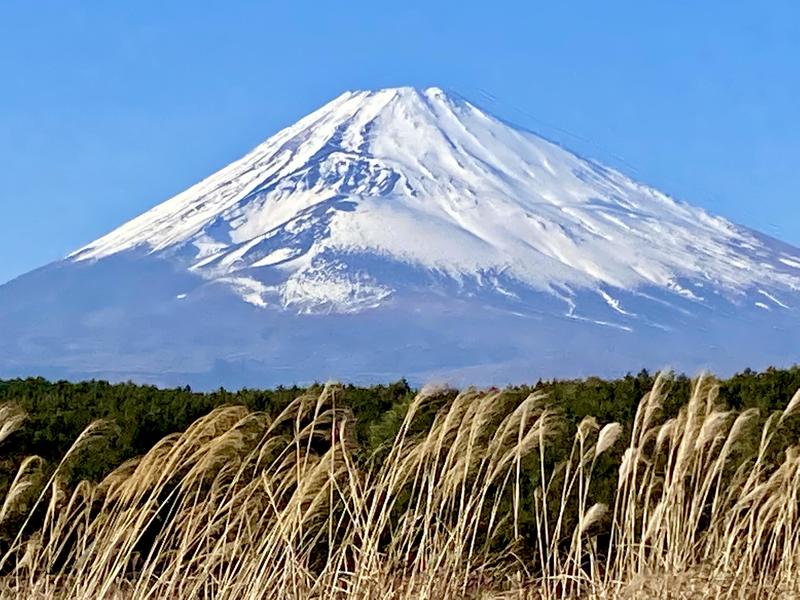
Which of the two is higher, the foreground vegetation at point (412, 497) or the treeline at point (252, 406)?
the treeline at point (252, 406)

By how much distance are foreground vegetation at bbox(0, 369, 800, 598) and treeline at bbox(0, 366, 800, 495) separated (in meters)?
0.02

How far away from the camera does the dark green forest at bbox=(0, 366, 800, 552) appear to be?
29.2 feet

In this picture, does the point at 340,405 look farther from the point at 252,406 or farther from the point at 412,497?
the point at 412,497

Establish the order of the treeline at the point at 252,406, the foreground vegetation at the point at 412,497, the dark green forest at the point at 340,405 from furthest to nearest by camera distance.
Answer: the treeline at the point at 252,406
the dark green forest at the point at 340,405
the foreground vegetation at the point at 412,497

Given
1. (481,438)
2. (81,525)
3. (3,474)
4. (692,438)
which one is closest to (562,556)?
(481,438)

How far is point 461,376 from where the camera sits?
9.14m

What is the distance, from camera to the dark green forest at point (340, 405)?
29.2ft

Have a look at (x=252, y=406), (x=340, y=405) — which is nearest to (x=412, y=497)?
(x=340, y=405)

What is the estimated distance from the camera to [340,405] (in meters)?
9.40

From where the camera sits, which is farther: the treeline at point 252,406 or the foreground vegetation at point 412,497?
the treeline at point 252,406

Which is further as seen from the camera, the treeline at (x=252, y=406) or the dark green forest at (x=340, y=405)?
the treeline at (x=252, y=406)

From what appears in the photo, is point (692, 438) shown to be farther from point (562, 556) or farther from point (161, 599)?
point (161, 599)

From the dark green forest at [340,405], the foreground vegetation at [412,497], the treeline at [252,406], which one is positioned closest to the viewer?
the foreground vegetation at [412,497]

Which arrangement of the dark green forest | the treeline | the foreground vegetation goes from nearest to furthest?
the foreground vegetation → the dark green forest → the treeline
